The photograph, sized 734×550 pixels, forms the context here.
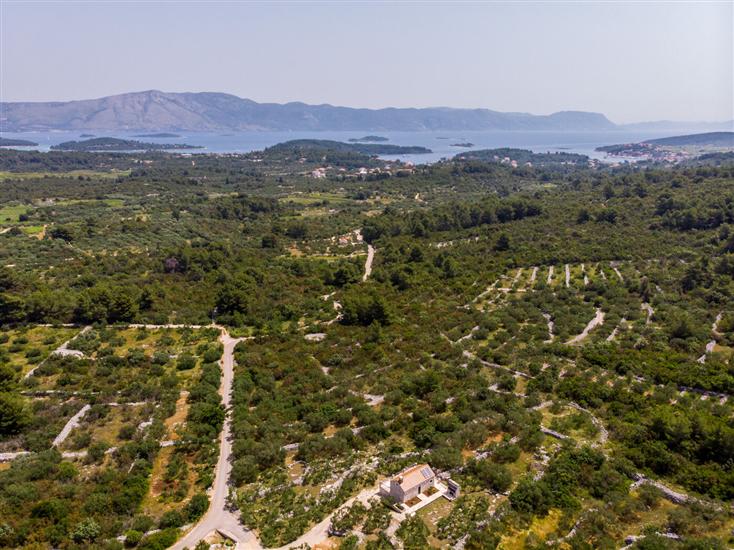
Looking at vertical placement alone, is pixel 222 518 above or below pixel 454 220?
below

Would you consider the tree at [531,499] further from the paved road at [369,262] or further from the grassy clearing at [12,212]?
the grassy clearing at [12,212]

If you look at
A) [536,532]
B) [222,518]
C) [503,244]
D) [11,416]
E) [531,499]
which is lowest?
[222,518]

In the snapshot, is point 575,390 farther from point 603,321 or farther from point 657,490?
point 603,321

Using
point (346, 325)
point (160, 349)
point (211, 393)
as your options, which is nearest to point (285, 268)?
point (346, 325)

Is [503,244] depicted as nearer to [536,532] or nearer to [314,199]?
[536,532]

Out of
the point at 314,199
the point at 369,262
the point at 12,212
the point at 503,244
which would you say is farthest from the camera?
the point at 314,199

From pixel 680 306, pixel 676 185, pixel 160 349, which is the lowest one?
pixel 160 349

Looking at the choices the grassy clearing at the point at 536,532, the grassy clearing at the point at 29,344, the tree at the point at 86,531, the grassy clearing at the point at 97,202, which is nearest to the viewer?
the grassy clearing at the point at 536,532

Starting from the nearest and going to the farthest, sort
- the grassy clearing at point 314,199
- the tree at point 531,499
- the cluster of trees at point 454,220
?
the tree at point 531,499, the cluster of trees at point 454,220, the grassy clearing at point 314,199

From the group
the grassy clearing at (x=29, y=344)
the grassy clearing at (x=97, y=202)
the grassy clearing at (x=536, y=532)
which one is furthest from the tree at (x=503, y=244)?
the grassy clearing at (x=97, y=202)

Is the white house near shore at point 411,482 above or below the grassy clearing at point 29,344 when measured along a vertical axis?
above

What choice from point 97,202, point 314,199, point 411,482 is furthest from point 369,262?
point 97,202
